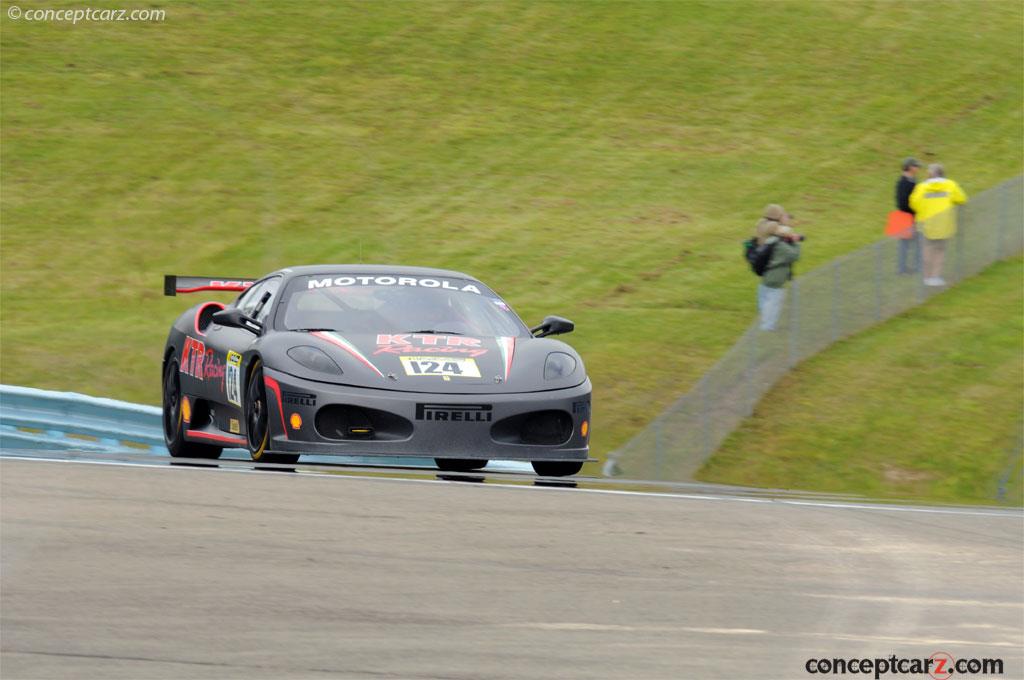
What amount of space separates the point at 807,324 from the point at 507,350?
26.5 ft

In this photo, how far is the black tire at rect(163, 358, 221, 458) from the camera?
448 inches

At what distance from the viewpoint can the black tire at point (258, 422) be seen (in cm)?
970

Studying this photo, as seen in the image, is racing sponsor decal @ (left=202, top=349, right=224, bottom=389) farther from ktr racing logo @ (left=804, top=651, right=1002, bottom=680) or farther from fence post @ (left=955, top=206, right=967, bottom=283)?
fence post @ (left=955, top=206, right=967, bottom=283)

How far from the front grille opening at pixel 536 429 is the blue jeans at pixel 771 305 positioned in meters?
7.27

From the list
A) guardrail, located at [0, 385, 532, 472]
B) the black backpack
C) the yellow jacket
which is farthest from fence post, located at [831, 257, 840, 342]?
guardrail, located at [0, 385, 532, 472]

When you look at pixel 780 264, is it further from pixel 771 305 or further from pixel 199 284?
pixel 199 284

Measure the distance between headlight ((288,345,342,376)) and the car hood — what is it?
32 millimetres

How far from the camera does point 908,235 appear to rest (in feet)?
61.3

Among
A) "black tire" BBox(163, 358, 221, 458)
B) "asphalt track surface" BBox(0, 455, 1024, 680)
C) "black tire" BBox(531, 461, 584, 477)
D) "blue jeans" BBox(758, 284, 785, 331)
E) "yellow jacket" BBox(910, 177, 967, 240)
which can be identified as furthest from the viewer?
"yellow jacket" BBox(910, 177, 967, 240)

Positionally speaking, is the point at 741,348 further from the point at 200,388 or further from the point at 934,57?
the point at 934,57

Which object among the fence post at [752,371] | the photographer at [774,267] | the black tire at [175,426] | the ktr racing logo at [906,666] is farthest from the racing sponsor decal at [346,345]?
the photographer at [774,267]

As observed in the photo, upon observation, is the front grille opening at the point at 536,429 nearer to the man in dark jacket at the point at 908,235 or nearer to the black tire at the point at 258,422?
the black tire at the point at 258,422

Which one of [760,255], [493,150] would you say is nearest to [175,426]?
[760,255]

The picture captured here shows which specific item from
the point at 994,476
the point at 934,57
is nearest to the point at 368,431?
the point at 994,476
